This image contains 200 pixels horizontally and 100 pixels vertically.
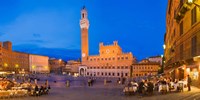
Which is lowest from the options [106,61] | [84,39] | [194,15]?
[106,61]

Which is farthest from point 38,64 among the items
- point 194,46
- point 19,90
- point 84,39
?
point 194,46

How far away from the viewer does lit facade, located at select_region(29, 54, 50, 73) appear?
176 meters

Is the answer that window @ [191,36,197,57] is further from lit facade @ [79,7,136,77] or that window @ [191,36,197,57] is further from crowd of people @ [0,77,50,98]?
lit facade @ [79,7,136,77]

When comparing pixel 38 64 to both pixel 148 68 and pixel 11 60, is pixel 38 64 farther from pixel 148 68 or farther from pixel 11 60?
pixel 148 68

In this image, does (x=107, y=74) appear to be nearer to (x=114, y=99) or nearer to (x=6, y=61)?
(x=6, y=61)

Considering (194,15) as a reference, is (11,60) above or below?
below

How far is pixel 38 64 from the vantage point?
18562cm

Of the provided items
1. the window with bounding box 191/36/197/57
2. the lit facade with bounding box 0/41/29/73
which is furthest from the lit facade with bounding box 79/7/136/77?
the window with bounding box 191/36/197/57

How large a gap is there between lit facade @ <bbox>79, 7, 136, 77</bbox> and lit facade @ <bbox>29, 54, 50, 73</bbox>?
44257mm

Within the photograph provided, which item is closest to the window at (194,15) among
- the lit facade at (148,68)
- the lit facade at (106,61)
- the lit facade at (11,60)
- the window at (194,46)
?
the window at (194,46)

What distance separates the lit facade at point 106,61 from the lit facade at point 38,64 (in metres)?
44.3

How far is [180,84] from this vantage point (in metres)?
21.5

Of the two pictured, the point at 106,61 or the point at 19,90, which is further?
the point at 106,61

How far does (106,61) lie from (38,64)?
219 ft
